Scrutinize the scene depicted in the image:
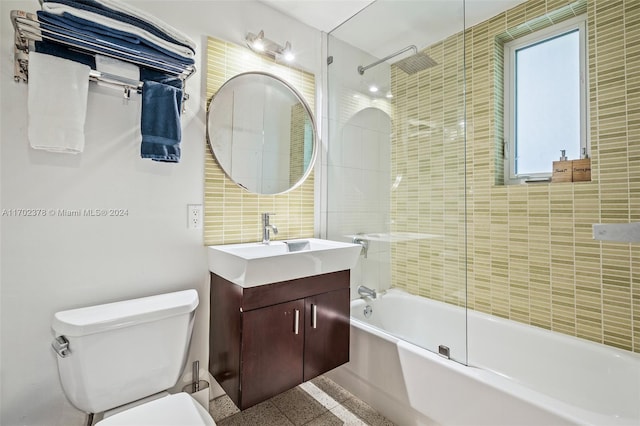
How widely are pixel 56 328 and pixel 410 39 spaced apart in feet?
7.56

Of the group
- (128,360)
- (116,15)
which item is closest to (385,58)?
(116,15)

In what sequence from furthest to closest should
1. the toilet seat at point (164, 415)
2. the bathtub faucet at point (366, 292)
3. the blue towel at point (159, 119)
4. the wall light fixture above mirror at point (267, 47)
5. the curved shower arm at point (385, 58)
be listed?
the bathtub faucet at point (366, 292) < the curved shower arm at point (385, 58) < the wall light fixture above mirror at point (267, 47) < the blue towel at point (159, 119) < the toilet seat at point (164, 415)

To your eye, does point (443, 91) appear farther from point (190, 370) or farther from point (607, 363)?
point (190, 370)

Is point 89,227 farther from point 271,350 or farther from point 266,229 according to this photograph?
point 271,350

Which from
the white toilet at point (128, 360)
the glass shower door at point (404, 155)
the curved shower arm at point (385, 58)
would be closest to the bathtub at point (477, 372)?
the glass shower door at point (404, 155)

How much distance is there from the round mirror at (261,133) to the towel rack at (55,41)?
36 cm

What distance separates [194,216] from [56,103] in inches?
28.1

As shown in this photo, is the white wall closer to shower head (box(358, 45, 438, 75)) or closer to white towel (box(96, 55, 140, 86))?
white towel (box(96, 55, 140, 86))

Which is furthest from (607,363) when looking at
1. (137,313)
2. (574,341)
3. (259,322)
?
(137,313)

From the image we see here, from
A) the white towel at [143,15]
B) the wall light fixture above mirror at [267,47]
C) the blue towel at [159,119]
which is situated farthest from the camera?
the wall light fixture above mirror at [267,47]

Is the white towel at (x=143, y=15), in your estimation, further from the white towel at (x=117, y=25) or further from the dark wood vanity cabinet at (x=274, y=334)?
the dark wood vanity cabinet at (x=274, y=334)

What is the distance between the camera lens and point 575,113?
178 cm

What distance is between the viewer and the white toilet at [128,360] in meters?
1.05

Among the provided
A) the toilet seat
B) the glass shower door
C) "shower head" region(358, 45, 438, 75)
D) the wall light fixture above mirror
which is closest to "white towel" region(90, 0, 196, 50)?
the wall light fixture above mirror
